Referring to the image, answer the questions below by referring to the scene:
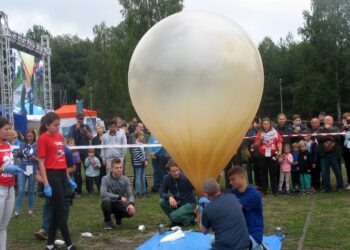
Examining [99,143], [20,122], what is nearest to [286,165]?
[99,143]

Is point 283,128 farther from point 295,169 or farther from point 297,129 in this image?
point 295,169

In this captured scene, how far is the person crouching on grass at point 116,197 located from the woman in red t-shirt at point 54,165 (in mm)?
1534

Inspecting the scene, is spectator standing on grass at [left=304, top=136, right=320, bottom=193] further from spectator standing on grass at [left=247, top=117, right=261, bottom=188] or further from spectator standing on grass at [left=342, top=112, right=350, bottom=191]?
spectator standing on grass at [left=247, top=117, right=261, bottom=188]

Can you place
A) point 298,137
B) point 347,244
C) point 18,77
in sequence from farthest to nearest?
1. point 18,77
2. point 298,137
3. point 347,244

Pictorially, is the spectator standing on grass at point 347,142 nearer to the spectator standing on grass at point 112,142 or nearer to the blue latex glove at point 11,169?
the spectator standing on grass at point 112,142

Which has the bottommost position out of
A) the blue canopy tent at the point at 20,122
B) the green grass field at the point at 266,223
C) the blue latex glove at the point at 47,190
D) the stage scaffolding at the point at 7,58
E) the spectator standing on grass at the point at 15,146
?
the green grass field at the point at 266,223

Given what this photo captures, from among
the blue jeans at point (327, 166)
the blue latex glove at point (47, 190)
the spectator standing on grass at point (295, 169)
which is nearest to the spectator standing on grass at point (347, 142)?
the blue jeans at point (327, 166)

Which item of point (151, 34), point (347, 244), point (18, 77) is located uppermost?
point (18, 77)

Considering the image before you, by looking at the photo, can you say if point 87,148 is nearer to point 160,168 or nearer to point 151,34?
point 160,168

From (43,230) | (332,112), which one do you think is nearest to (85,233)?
(43,230)

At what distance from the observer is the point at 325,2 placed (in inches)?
1649

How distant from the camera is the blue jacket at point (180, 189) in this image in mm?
7883

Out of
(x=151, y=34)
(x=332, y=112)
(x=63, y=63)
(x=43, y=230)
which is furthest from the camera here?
(x=63, y=63)

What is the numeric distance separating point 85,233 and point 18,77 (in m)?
10.9
